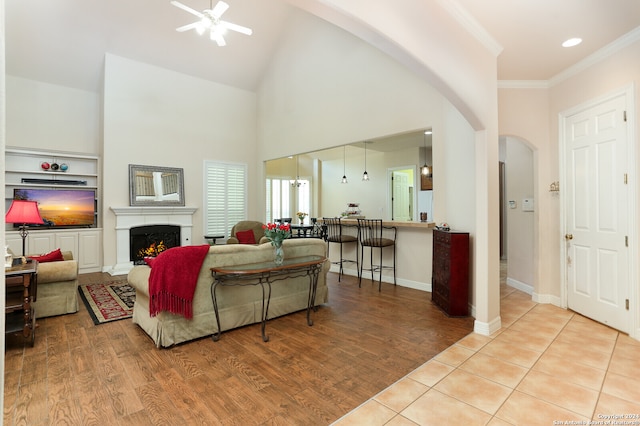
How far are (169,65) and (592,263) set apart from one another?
801 cm

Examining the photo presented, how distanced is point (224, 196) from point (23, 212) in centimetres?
438

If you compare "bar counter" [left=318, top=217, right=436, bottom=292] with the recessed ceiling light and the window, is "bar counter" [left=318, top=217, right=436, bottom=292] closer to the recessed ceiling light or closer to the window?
the recessed ceiling light

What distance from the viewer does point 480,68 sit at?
316 cm

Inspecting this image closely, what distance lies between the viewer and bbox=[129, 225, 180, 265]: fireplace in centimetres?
636

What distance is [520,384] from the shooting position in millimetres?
2314

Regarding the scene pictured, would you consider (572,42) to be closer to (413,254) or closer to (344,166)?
(413,254)

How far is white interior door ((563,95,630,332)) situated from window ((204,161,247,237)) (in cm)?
645

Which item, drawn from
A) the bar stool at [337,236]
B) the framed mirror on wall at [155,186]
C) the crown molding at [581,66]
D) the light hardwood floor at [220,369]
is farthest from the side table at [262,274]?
the framed mirror on wall at [155,186]

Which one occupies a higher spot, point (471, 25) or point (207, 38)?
point (207, 38)

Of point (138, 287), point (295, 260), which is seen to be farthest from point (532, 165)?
point (138, 287)

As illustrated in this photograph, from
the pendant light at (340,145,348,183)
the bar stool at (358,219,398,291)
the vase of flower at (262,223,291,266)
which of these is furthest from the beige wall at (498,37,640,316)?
the pendant light at (340,145,348,183)

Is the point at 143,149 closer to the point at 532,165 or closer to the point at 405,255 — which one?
the point at 405,255

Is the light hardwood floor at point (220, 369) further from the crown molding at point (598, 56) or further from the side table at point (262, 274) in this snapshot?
the crown molding at point (598, 56)

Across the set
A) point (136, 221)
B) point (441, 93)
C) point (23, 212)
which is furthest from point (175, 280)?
point (136, 221)
